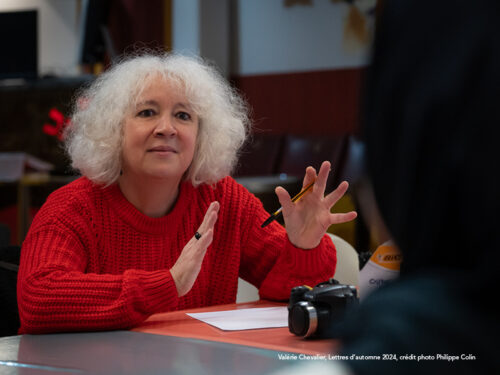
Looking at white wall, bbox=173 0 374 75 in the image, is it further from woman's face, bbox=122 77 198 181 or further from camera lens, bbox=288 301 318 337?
camera lens, bbox=288 301 318 337

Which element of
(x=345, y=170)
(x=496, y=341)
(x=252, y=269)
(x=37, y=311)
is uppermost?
(x=496, y=341)

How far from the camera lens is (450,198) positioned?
1.11 ft

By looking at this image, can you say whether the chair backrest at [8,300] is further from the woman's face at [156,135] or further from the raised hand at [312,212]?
the raised hand at [312,212]

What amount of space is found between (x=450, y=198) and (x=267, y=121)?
6.39 metres

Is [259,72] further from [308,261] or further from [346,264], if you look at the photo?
[308,261]

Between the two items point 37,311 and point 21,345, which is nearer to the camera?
point 21,345

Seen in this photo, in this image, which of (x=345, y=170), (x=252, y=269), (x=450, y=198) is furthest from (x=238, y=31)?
(x=450, y=198)

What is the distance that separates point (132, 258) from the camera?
1681mm

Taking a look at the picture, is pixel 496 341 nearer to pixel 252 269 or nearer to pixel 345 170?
pixel 252 269

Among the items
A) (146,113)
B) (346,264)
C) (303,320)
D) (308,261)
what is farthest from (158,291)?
(346,264)

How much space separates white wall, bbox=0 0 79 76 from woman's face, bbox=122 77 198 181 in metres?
6.76

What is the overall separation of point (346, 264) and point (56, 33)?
7.18 meters

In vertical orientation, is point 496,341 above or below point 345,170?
above

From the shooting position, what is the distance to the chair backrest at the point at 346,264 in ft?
6.37
